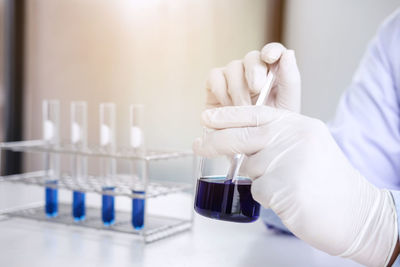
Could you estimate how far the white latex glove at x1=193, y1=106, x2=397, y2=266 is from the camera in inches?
Result: 42.9

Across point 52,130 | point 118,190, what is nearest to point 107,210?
point 118,190

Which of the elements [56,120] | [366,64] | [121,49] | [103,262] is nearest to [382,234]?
[103,262]

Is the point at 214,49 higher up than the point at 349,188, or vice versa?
the point at 214,49

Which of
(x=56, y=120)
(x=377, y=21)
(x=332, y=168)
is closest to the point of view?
(x=332, y=168)

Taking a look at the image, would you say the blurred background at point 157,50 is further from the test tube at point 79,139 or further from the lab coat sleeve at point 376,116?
the test tube at point 79,139

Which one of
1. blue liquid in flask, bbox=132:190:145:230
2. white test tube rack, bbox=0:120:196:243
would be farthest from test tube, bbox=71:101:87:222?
blue liquid in flask, bbox=132:190:145:230

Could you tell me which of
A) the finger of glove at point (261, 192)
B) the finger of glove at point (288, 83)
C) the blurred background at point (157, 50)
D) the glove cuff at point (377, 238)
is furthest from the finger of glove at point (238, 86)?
the blurred background at point (157, 50)

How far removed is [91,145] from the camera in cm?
196

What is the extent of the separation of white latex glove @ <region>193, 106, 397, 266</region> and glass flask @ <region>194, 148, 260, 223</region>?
0.03 meters

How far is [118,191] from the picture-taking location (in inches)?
62.2

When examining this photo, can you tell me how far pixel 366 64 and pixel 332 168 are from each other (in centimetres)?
114

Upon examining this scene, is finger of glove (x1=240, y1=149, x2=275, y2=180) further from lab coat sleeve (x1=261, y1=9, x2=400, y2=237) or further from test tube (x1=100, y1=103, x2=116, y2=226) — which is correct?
lab coat sleeve (x1=261, y1=9, x2=400, y2=237)

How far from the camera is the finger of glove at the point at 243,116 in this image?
3.65 feet

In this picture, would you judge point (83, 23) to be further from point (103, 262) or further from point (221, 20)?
point (103, 262)
